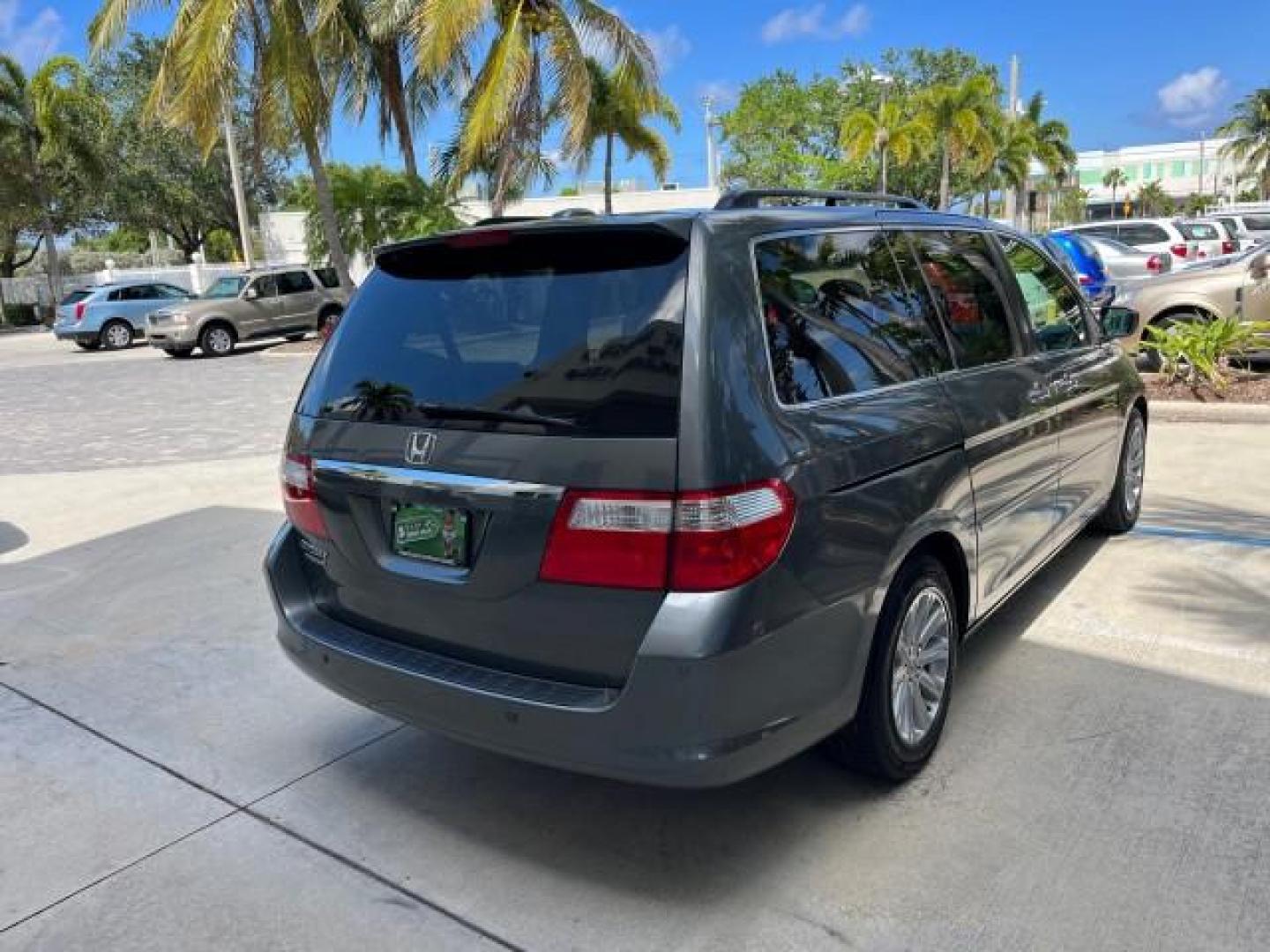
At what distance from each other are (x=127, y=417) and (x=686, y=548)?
38.8 ft

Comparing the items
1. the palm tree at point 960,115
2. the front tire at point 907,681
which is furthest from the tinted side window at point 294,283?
the palm tree at point 960,115

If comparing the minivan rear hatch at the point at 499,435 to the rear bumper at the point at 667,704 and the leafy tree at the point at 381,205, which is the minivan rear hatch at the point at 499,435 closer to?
the rear bumper at the point at 667,704

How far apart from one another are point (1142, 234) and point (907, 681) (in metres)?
20.6

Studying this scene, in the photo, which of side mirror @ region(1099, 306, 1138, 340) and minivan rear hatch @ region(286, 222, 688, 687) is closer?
minivan rear hatch @ region(286, 222, 688, 687)

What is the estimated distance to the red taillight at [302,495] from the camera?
10.6 ft

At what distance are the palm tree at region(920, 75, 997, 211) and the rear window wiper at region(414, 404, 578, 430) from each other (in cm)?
4061

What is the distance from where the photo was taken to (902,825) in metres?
3.04

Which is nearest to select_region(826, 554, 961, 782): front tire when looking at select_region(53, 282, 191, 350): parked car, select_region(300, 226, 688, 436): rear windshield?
select_region(300, 226, 688, 436): rear windshield

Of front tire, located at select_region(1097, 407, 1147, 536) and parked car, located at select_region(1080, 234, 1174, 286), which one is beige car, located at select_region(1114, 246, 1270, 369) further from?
parked car, located at select_region(1080, 234, 1174, 286)

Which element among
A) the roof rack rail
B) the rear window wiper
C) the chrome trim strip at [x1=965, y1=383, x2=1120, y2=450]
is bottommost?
the chrome trim strip at [x1=965, y1=383, x2=1120, y2=450]

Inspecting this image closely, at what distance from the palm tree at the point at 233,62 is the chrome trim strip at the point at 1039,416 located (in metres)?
16.5

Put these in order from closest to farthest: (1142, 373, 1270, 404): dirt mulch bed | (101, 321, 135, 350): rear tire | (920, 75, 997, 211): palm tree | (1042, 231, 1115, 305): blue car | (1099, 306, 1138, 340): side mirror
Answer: (1099, 306, 1138, 340): side mirror < (1142, 373, 1270, 404): dirt mulch bed < (1042, 231, 1115, 305): blue car < (101, 321, 135, 350): rear tire < (920, 75, 997, 211): palm tree

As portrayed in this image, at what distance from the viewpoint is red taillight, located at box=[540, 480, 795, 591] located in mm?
2455

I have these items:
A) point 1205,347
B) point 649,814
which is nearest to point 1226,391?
point 1205,347
